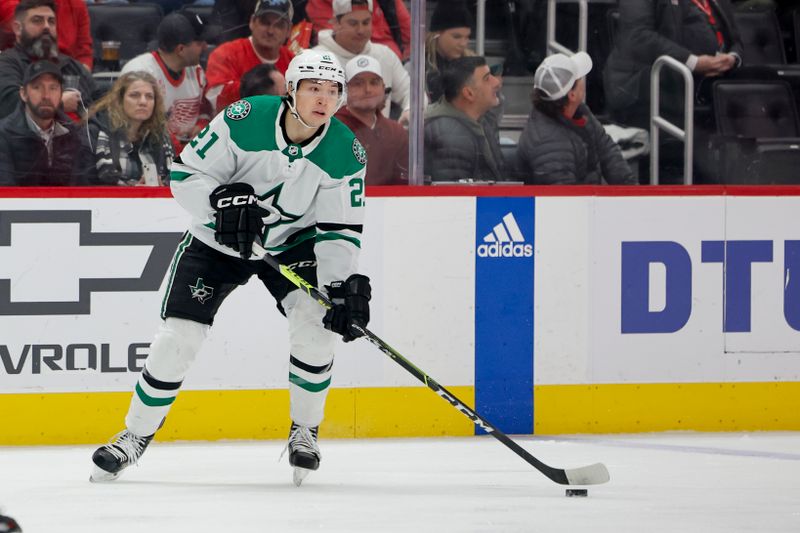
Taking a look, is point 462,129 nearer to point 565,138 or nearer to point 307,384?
point 565,138

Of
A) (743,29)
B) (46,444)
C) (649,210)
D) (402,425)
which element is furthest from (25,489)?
(743,29)

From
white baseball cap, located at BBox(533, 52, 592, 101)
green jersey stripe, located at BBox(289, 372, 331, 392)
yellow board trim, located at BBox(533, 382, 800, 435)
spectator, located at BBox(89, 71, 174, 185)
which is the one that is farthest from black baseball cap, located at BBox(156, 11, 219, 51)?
yellow board trim, located at BBox(533, 382, 800, 435)

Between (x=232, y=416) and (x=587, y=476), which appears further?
(x=232, y=416)

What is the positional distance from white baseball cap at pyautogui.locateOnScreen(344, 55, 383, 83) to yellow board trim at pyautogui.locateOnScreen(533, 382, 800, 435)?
3.88 feet

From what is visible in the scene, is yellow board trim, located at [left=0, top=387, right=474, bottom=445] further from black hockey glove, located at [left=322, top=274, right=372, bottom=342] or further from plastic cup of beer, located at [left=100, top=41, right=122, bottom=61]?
plastic cup of beer, located at [left=100, top=41, right=122, bottom=61]

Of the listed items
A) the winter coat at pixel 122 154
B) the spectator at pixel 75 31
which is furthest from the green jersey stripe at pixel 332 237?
the spectator at pixel 75 31

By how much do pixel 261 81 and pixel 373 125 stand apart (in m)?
0.39

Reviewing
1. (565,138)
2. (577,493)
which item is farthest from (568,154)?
(577,493)

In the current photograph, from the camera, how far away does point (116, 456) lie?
368 centimetres

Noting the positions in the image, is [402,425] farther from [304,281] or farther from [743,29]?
[743,29]

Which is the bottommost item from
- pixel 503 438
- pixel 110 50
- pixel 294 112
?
pixel 503 438

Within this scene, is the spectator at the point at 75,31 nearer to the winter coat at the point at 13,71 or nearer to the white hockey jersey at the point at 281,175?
the winter coat at the point at 13,71

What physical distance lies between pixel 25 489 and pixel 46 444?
0.72 m

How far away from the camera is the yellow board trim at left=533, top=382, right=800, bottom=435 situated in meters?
4.68
